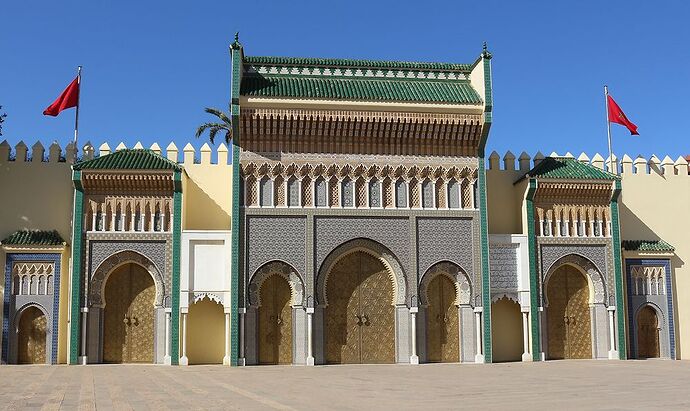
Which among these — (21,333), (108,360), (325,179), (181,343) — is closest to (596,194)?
(325,179)

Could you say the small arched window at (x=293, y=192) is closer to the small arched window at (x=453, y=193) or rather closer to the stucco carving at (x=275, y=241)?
the stucco carving at (x=275, y=241)

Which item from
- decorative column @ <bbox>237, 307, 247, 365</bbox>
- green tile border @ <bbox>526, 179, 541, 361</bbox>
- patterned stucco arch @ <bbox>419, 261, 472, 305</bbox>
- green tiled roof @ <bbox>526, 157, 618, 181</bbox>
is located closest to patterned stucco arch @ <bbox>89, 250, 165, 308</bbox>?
decorative column @ <bbox>237, 307, 247, 365</bbox>

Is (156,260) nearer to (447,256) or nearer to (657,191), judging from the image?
(447,256)

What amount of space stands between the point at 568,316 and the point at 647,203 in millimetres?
4537

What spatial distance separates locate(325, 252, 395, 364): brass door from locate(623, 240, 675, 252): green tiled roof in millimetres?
6589

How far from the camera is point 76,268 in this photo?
1773 centimetres

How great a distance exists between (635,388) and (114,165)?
1231 cm

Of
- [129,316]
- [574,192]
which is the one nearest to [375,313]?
[129,316]

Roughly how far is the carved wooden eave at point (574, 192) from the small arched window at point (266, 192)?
21.8 feet

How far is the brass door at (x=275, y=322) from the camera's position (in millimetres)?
18078

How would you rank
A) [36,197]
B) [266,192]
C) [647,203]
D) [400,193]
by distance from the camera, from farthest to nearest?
[647,203] < [36,197] < [400,193] < [266,192]

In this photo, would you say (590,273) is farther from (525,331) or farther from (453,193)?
(453,193)

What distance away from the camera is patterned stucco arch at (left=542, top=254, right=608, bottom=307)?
63.6ft

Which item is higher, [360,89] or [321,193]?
[360,89]
